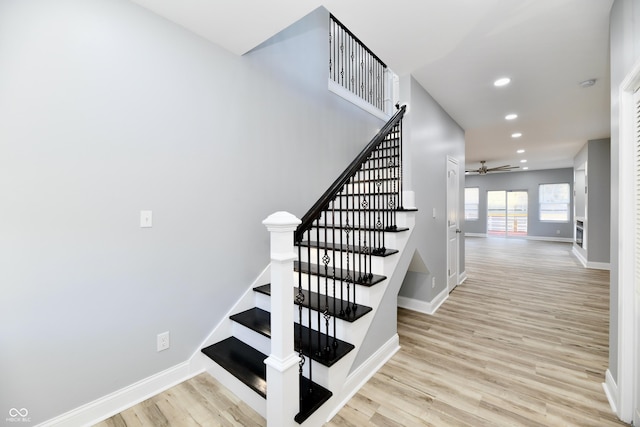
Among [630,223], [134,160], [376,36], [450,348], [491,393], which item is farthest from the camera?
[450,348]

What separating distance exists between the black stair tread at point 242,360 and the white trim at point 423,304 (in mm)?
2182

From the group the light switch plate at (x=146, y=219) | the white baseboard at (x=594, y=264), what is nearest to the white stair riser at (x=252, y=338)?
the light switch plate at (x=146, y=219)

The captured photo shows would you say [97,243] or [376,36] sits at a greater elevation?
[376,36]

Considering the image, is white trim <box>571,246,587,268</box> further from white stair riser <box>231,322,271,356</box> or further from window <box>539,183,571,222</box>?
white stair riser <box>231,322,271,356</box>

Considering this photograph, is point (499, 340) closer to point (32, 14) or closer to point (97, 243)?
point (97, 243)

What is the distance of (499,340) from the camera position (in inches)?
107

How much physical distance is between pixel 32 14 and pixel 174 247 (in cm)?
151

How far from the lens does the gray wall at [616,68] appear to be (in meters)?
1.54

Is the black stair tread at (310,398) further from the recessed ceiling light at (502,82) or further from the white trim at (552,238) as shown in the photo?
the white trim at (552,238)

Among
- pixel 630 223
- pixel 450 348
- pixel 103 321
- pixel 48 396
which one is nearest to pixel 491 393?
pixel 450 348

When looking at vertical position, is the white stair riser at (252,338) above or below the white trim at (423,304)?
above

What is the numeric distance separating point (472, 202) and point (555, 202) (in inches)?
106

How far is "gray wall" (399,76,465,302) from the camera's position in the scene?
287 cm

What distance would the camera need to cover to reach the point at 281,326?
56.9 inches
